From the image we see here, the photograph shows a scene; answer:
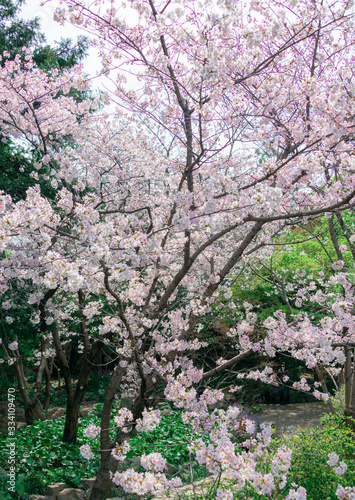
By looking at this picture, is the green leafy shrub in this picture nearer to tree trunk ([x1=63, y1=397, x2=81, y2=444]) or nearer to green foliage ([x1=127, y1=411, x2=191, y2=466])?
tree trunk ([x1=63, y1=397, x2=81, y2=444])

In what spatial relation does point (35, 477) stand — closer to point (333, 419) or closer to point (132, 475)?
point (132, 475)

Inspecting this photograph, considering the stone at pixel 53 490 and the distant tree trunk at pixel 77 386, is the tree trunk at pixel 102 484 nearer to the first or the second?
the stone at pixel 53 490

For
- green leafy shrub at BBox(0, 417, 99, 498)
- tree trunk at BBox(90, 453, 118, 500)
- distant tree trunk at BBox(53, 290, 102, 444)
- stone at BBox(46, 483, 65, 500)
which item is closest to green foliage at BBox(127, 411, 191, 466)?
green leafy shrub at BBox(0, 417, 99, 498)

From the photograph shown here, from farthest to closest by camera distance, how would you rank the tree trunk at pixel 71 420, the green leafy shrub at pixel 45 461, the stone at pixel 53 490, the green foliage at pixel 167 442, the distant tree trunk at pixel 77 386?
1. the green foliage at pixel 167 442
2. the tree trunk at pixel 71 420
3. the distant tree trunk at pixel 77 386
4. the green leafy shrub at pixel 45 461
5. the stone at pixel 53 490

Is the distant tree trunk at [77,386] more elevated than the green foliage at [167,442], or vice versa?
the distant tree trunk at [77,386]

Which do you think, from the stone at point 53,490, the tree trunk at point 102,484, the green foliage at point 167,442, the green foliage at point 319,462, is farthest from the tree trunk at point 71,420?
the green foliage at point 319,462

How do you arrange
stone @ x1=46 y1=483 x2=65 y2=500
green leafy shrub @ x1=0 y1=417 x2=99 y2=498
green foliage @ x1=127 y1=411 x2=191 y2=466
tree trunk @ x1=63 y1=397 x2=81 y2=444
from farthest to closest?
green foliage @ x1=127 y1=411 x2=191 y2=466
tree trunk @ x1=63 y1=397 x2=81 y2=444
green leafy shrub @ x1=0 y1=417 x2=99 y2=498
stone @ x1=46 y1=483 x2=65 y2=500

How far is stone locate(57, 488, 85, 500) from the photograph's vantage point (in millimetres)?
4348

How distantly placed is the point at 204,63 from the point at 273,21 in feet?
3.96

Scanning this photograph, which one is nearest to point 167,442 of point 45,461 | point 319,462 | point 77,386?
point 77,386

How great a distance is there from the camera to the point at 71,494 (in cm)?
445

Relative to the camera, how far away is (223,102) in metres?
4.46

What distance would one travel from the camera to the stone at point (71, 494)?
4348 mm

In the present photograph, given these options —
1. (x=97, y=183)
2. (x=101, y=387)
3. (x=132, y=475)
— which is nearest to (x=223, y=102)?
(x=97, y=183)
